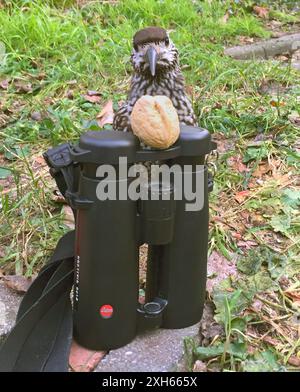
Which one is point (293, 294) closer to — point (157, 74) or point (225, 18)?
point (157, 74)

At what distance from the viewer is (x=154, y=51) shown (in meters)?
2.69

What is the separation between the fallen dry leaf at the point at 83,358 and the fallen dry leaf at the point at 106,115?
1870 mm

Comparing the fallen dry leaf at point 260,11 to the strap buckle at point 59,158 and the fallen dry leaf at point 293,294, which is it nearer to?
the fallen dry leaf at point 293,294

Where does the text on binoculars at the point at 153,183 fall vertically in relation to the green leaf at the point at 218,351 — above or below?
above

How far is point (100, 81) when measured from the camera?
419cm

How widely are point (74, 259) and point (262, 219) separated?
116 cm

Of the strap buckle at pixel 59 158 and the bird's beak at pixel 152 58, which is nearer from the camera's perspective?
the strap buckle at pixel 59 158

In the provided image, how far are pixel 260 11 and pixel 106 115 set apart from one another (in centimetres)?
368

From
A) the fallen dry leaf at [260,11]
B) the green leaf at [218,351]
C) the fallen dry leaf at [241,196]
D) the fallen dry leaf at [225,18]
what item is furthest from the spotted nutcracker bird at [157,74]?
the fallen dry leaf at [260,11]

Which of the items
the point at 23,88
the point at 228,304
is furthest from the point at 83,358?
the point at 23,88

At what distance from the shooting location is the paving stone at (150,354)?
190cm

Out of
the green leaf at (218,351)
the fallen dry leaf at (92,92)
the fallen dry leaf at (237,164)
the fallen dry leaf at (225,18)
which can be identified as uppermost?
the fallen dry leaf at (225,18)

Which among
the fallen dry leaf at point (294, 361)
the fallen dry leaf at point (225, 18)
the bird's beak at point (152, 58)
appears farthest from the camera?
the fallen dry leaf at point (225, 18)
